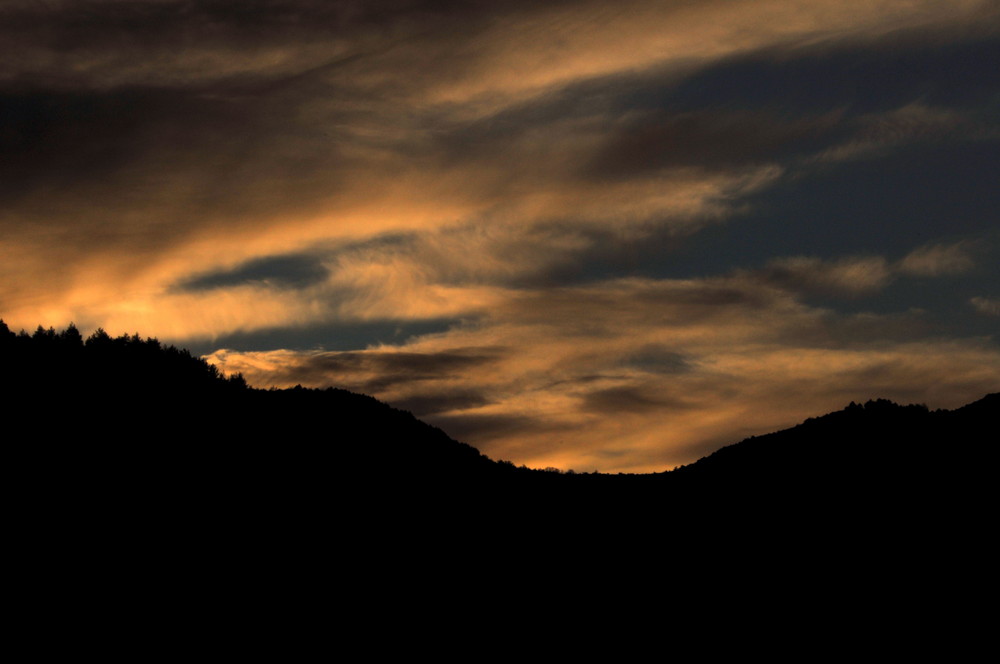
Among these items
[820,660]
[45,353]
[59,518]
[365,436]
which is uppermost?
[45,353]

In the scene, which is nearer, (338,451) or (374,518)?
(374,518)

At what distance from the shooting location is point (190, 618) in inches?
1169

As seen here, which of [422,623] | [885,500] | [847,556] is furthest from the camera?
[885,500]

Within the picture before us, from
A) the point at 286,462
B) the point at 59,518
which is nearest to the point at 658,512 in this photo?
the point at 286,462

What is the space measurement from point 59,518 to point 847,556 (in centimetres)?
3119

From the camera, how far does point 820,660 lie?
29.2 metres

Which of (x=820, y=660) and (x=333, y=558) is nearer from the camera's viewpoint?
(x=820, y=660)

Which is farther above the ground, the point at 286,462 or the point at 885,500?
the point at 286,462

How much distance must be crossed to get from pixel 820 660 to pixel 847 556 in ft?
25.3

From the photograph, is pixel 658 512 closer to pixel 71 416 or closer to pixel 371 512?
pixel 371 512

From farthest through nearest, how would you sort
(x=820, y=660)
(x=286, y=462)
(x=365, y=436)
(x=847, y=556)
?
(x=365, y=436) < (x=286, y=462) < (x=847, y=556) < (x=820, y=660)

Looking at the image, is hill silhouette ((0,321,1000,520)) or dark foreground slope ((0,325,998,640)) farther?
hill silhouette ((0,321,1000,520))

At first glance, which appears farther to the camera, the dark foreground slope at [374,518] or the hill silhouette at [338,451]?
the hill silhouette at [338,451]

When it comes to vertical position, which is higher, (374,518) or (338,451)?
(338,451)
